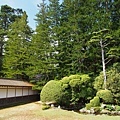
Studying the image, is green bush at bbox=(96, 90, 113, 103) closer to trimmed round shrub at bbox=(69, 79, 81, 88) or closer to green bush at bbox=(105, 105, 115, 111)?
green bush at bbox=(105, 105, 115, 111)

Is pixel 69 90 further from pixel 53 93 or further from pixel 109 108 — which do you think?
pixel 109 108

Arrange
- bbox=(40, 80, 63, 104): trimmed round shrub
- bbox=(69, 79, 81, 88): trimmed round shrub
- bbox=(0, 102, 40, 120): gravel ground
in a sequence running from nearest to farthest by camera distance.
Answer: bbox=(0, 102, 40, 120): gravel ground → bbox=(40, 80, 63, 104): trimmed round shrub → bbox=(69, 79, 81, 88): trimmed round shrub

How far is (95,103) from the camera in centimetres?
1786

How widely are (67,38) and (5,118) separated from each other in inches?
611

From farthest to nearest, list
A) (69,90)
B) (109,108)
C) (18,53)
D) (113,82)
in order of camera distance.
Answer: (18,53)
(69,90)
(113,82)
(109,108)

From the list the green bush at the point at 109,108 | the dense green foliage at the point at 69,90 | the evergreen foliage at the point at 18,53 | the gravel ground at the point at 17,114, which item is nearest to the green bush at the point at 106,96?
the green bush at the point at 109,108

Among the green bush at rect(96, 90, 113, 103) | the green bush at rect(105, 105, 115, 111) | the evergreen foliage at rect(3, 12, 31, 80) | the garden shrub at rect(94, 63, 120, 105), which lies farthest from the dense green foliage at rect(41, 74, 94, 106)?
the evergreen foliage at rect(3, 12, 31, 80)

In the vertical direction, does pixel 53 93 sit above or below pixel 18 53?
below

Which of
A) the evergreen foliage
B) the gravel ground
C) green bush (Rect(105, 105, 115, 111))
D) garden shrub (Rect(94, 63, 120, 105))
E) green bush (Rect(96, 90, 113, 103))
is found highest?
the evergreen foliage

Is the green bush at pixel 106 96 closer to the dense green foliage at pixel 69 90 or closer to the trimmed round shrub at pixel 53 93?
the dense green foliage at pixel 69 90

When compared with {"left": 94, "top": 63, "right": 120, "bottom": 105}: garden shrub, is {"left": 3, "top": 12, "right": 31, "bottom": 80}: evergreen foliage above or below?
above

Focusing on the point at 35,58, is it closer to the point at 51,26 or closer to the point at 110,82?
the point at 51,26

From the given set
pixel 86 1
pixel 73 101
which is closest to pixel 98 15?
pixel 86 1

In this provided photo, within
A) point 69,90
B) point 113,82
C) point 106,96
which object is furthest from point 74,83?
point 113,82
